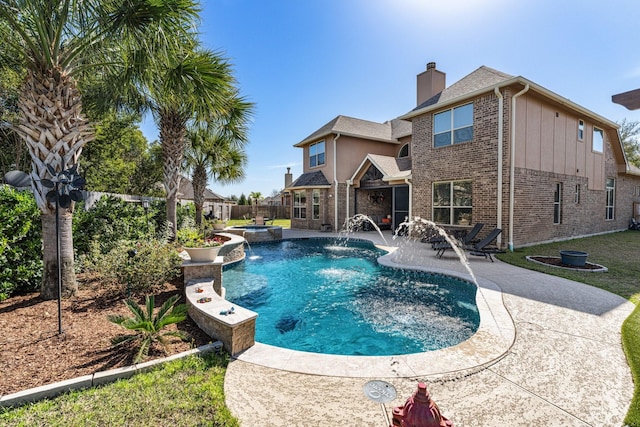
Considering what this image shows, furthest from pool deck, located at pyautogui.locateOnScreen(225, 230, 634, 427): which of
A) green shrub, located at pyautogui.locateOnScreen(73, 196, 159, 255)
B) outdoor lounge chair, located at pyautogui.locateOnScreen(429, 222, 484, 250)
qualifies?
outdoor lounge chair, located at pyautogui.locateOnScreen(429, 222, 484, 250)

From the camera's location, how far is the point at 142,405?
2.63 metres

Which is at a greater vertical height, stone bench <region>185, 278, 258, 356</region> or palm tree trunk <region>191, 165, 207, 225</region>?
palm tree trunk <region>191, 165, 207, 225</region>

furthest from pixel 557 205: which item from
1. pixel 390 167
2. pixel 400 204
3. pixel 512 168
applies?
pixel 390 167

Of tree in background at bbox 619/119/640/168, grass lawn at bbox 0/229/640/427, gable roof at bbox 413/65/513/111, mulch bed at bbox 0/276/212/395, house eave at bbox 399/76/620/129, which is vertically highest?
tree in background at bbox 619/119/640/168

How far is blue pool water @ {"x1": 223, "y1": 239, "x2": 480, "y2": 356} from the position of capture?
4.79 m

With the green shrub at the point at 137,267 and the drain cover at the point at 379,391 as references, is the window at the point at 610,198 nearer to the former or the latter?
the drain cover at the point at 379,391

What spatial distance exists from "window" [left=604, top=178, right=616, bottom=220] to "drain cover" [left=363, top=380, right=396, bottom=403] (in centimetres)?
2231

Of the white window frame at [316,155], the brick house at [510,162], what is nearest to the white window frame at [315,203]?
the white window frame at [316,155]

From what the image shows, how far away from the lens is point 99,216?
23.9 feet

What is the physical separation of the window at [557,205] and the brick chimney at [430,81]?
909 cm

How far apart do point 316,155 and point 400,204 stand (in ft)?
24.8

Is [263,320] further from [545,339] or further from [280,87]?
[280,87]

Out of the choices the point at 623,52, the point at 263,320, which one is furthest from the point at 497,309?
the point at 623,52

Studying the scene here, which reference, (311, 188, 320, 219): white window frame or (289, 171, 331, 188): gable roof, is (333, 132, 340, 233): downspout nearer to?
(289, 171, 331, 188): gable roof
